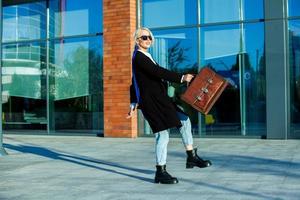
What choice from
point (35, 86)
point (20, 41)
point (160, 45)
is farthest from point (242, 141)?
point (20, 41)

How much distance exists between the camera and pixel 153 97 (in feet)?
21.3

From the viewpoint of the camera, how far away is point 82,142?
40.9 ft

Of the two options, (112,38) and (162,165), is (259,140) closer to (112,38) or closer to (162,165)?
(112,38)

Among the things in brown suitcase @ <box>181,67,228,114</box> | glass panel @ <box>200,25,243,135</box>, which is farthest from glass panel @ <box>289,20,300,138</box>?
brown suitcase @ <box>181,67,228,114</box>

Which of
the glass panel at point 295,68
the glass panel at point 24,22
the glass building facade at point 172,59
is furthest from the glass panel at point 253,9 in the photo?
the glass panel at point 24,22

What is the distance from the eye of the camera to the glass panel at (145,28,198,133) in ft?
42.2

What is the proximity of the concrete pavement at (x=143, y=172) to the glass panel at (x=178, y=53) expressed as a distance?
1724 mm

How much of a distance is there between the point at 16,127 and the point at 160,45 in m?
5.34

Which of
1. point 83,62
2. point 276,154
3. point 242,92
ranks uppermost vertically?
point 83,62

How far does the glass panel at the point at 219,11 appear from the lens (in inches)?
490

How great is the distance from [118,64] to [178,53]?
149 centimetres

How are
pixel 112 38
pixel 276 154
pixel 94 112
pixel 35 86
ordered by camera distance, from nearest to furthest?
pixel 276 154
pixel 112 38
pixel 94 112
pixel 35 86

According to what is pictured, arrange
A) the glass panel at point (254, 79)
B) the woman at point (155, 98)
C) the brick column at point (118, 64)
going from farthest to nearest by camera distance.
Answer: the brick column at point (118, 64) → the glass panel at point (254, 79) → the woman at point (155, 98)

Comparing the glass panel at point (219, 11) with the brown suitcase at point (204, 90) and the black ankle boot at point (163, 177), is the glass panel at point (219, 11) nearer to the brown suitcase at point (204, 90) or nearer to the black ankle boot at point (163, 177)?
the brown suitcase at point (204, 90)
